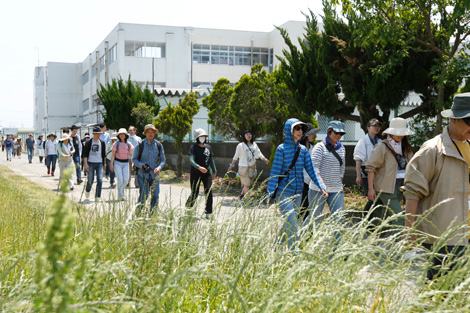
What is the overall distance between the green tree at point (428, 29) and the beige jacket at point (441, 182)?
19.2 feet

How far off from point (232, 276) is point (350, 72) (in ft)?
32.7

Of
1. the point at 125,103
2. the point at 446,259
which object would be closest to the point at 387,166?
the point at 446,259

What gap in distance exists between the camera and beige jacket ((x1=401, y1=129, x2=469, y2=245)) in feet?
13.1

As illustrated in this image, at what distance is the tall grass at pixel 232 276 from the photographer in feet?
6.63

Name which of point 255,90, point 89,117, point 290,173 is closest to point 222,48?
point 89,117

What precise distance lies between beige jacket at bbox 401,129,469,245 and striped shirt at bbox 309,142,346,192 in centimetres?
311

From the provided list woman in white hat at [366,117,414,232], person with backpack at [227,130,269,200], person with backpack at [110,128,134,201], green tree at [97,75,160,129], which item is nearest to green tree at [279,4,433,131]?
person with backpack at [227,130,269,200]

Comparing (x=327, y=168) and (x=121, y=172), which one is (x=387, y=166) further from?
(x=121, y=172)

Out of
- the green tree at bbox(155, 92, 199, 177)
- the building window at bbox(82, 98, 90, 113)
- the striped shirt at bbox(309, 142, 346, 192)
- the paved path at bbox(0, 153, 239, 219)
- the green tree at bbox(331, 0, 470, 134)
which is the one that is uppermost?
the building window at bbox(82, 98, 90, 113)

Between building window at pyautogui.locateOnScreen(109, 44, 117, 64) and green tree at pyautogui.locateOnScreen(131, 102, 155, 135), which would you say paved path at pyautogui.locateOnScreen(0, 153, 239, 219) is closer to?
green tree at pyautogui.locateOnScreen(131, 102, 155, 135)

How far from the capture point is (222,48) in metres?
54.5

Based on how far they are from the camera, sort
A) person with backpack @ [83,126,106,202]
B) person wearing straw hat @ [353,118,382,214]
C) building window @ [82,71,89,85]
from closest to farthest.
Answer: person wearing straw hat @ [353,118,382,214] → person with backpack @ [83,126,106,202] → building window @ [82,71,89,85]

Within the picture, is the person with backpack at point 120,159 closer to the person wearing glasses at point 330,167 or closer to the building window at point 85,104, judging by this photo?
the person wearing glasses at point 330,167

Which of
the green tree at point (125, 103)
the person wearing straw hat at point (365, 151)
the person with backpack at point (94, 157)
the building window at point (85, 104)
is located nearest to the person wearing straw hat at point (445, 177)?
the person wearing straw hat at point (365, 151)
